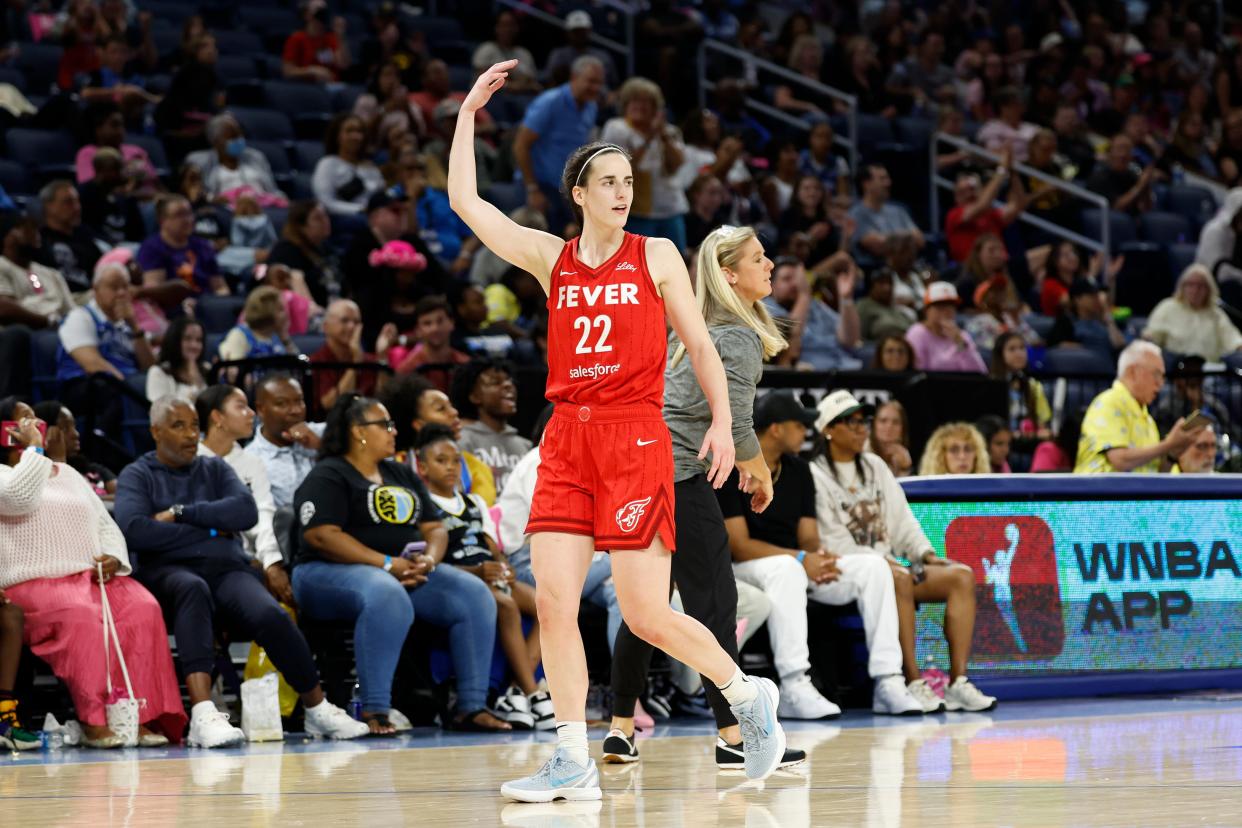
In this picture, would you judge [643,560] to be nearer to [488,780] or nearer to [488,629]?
[488,780]

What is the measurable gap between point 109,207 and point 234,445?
4.10m

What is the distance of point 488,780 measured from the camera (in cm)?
552

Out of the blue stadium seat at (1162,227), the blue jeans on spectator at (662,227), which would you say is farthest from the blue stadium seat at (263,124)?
the blue stadium seat at (1162,227)

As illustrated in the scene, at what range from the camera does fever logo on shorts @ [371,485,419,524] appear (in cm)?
765

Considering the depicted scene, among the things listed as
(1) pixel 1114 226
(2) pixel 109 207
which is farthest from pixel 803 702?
(1) pixel 1114 226

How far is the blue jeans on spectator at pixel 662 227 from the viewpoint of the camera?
1210cm

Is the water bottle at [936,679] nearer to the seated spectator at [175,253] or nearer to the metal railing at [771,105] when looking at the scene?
the seated spectator at [175,253]

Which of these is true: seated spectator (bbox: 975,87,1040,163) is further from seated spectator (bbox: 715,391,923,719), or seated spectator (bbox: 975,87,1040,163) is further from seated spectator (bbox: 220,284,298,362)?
seated spectator (bbox: 715,391,923,719)

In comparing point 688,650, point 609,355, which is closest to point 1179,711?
point 688,650

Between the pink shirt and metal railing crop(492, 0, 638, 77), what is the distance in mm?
4922

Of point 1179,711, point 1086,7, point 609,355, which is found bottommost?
point 1179,711

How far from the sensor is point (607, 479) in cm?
492

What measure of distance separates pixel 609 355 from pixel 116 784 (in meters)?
2.09

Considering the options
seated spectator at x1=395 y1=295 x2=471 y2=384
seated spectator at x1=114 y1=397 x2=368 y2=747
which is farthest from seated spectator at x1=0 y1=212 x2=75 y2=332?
seated spectator at x1=114 y1=397 x2=368 y2=747
